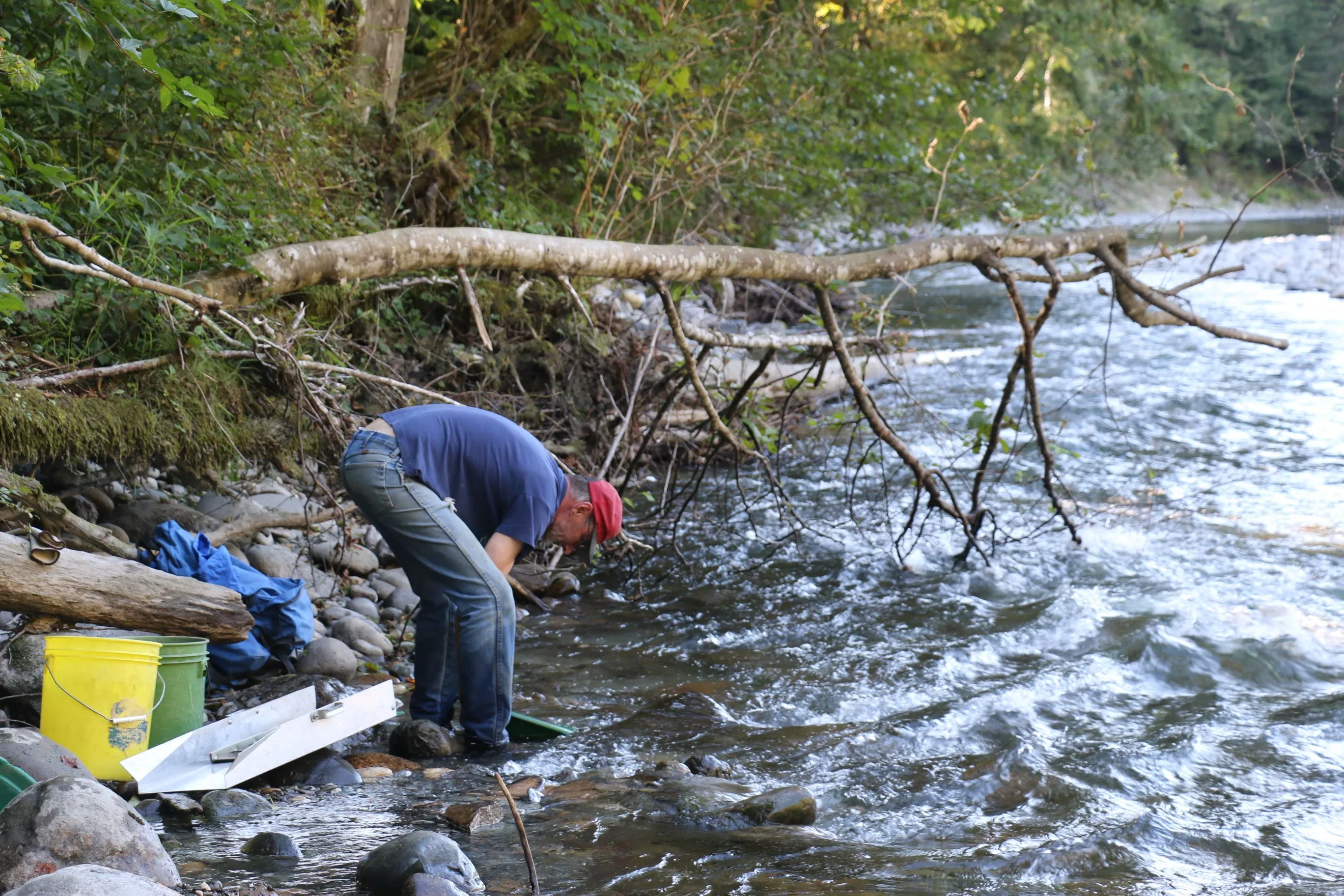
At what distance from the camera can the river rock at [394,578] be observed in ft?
18.3

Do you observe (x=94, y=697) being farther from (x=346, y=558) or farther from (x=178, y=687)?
(x=346, y=558)

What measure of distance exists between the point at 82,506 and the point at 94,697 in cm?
184

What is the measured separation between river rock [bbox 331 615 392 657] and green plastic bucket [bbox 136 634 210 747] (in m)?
1.31

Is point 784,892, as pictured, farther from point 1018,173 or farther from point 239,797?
point 1018,173

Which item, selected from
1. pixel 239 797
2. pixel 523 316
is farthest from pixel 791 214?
pixel 239 797

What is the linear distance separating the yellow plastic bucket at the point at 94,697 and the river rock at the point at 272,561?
1817 mm

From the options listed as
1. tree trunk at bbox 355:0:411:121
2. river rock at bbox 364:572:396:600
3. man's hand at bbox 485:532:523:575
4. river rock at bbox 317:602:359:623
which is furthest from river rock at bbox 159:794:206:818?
tree trunk at bbox 355:0:411:121

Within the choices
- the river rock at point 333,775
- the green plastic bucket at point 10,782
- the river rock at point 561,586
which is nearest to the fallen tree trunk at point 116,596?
the river rock at point 333,775

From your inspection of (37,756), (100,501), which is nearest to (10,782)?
(37,756)

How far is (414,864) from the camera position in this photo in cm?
260

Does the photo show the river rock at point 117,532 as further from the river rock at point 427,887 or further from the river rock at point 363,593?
the river rock at point 427,887

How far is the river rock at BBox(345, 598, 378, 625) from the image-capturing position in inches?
203

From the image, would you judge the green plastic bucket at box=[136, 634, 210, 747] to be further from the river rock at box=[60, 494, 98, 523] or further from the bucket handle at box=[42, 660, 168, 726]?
the river rock at box=[60, 494, 98, 523]

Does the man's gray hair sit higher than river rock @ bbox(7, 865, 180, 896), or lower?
higher
